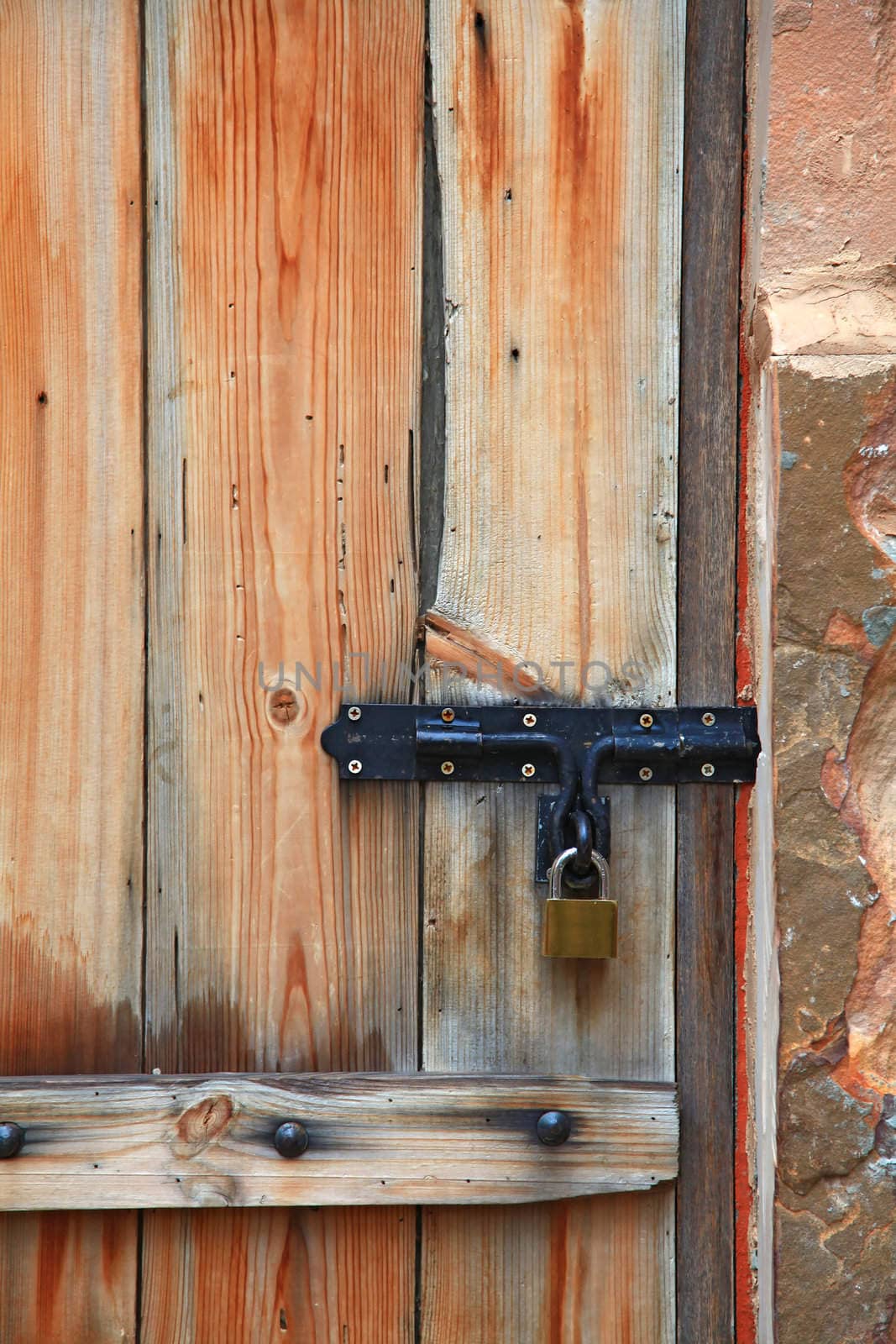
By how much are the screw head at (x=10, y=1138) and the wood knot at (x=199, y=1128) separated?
133 mm

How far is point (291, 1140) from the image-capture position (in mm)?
903

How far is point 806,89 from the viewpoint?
848 millimetres

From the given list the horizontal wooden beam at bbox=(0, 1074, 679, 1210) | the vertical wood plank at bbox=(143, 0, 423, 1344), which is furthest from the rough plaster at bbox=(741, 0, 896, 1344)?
the vertical wood plank at bbox=(143, 0, 423, 1344)

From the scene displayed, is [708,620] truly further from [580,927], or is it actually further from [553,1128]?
[553,1128]

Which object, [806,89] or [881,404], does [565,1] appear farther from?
[881,404]

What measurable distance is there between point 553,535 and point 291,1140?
58 cm

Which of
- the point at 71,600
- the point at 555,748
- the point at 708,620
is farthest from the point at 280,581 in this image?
A: the point at 708,620

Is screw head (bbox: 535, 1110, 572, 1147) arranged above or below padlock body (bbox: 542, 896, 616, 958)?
below

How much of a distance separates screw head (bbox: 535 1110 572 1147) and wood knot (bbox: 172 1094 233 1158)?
0.90ft

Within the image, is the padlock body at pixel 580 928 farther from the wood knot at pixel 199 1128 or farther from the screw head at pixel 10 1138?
the screw head at pixel 10 1138

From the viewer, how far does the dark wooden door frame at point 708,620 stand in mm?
947

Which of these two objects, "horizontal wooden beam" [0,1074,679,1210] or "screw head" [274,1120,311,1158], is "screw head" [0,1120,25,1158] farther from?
"screw head" [274,1120,311,1158]

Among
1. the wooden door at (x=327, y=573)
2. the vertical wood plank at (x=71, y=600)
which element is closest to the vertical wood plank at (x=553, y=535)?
the wooden door at (x=327, y=573)

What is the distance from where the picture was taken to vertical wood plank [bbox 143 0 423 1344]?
94cm
